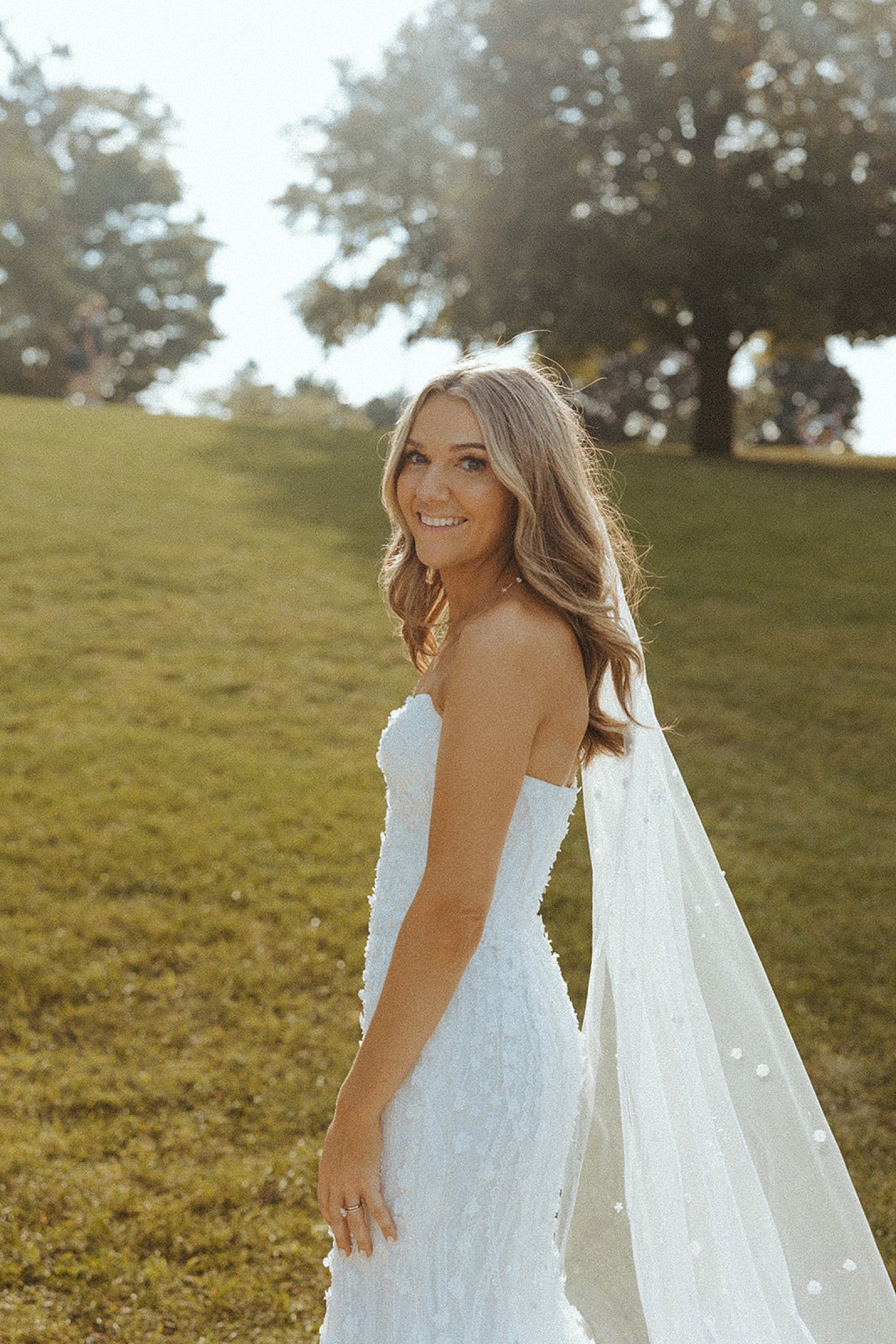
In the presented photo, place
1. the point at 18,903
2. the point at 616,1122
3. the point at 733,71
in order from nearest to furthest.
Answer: the point at 616,1122 < the point at 18,903 < the point at 733,71

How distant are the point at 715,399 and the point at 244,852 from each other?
73.6 ft

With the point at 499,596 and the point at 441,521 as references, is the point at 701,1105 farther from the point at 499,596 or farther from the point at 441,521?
the point at 441,521

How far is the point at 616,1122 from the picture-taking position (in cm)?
308

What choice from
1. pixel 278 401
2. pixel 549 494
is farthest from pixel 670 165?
pixel 278 401

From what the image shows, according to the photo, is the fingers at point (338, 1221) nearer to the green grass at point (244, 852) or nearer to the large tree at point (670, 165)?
the green grass at point (244, 852)

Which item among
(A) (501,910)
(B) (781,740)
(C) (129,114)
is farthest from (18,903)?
(C) (129,114)

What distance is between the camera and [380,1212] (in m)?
2.29

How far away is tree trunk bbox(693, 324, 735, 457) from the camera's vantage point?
87.4ft

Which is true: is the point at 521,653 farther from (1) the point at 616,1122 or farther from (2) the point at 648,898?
(1) the point at 616,1122

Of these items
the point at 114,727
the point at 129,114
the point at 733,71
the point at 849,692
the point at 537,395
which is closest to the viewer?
the point at 537,395

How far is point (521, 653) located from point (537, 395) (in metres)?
0.59

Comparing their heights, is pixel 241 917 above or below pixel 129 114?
below

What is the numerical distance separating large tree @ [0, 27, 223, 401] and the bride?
45975 millimetres

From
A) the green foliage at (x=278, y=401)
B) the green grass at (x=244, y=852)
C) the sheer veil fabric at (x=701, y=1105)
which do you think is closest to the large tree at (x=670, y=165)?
the green grass at (x=244, y=852)
